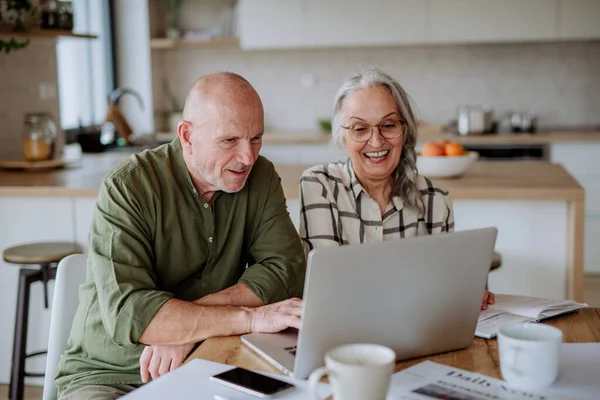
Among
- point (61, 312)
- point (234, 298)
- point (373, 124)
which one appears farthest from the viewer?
point (373, 124)

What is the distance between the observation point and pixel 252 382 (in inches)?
50.2

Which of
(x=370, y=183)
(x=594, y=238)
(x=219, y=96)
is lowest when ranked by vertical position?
(x=594, y=238)

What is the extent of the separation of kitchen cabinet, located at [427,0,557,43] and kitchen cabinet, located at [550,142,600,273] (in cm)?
83

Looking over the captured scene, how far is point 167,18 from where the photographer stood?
240 inches

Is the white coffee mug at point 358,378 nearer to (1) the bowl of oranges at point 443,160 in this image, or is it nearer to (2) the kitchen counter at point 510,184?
(2) the kitchen counter at point 510,184

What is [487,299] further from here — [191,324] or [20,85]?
[20,85]

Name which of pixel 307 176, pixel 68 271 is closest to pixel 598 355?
pixel 307 176

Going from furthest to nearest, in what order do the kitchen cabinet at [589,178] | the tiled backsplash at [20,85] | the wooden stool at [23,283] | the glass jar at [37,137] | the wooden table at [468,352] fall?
the kitchen cabinet at [589,178], the tiled backsplash at [20,85], the glass jar at [37,137], the wooden stool at [23,283], the wooden table at [468,352]

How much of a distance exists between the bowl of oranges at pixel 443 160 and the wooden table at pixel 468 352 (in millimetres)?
1629

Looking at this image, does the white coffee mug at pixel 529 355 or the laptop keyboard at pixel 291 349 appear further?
the laptop keyboard at pixel 291 349

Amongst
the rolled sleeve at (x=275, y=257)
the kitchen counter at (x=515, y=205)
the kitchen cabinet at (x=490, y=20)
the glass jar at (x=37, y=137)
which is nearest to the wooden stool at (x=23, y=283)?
the kitchen counter at (x=515, y=205)

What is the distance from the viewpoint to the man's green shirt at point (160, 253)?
1679 mm

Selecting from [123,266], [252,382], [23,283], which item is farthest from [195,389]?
[23,283]

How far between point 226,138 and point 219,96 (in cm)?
10
